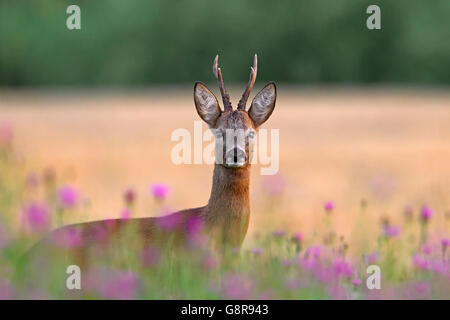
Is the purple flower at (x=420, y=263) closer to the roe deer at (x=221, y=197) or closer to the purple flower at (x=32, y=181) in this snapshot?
the roe deer at (x=221, y=197)

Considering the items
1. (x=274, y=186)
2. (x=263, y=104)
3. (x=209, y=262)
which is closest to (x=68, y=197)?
(x=209, y=262)

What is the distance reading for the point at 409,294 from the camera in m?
4.71

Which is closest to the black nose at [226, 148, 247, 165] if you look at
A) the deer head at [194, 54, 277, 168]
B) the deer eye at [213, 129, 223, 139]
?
the deer head at [194, 54, 277, 168]

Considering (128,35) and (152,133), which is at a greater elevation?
(128,35)

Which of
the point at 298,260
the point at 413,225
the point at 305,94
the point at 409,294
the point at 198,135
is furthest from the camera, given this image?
the point at 305,94

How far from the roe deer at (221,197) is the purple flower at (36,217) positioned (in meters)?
0.70

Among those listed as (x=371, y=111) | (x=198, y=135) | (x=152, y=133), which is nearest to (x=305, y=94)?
(x=371, y=111)

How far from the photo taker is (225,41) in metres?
33.3

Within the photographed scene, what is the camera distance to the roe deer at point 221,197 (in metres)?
5.73

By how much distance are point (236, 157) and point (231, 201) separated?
0.43 m

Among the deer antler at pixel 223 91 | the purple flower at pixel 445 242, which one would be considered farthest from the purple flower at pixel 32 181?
the purple flower at pixel 445 242
